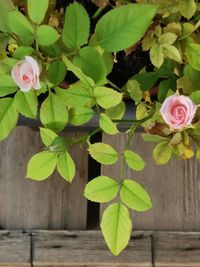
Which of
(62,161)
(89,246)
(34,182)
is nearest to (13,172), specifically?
(34,182)

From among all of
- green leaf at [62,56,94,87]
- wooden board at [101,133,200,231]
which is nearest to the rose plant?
green leaf at [62,56,94,87]

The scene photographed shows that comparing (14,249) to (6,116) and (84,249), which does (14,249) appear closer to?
(84,249)

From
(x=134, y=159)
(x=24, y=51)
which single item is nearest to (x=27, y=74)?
(x=24, y=51)

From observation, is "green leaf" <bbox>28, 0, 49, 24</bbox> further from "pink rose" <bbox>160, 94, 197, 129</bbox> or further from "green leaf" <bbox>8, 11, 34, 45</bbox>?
"pink rose" <bbox>160, 94, 197, 129</bbox>

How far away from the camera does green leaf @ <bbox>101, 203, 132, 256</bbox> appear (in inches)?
20.0

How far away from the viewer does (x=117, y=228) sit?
1.68 ft

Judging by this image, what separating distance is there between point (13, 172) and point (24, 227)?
0.08 metres

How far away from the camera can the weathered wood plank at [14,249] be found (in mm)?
783

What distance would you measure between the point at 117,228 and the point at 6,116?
0.46 ft

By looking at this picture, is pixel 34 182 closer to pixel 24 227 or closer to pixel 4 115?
pixel 24 227

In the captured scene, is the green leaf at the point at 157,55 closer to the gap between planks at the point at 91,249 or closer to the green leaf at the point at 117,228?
the green leaf at the point at 117,228

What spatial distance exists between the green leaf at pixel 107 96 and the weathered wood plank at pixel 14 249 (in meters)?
0.35

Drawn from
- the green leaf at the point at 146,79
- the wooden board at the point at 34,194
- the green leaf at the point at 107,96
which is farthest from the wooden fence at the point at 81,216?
the green leaf at the point at 107,96

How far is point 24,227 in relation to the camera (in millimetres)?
794
